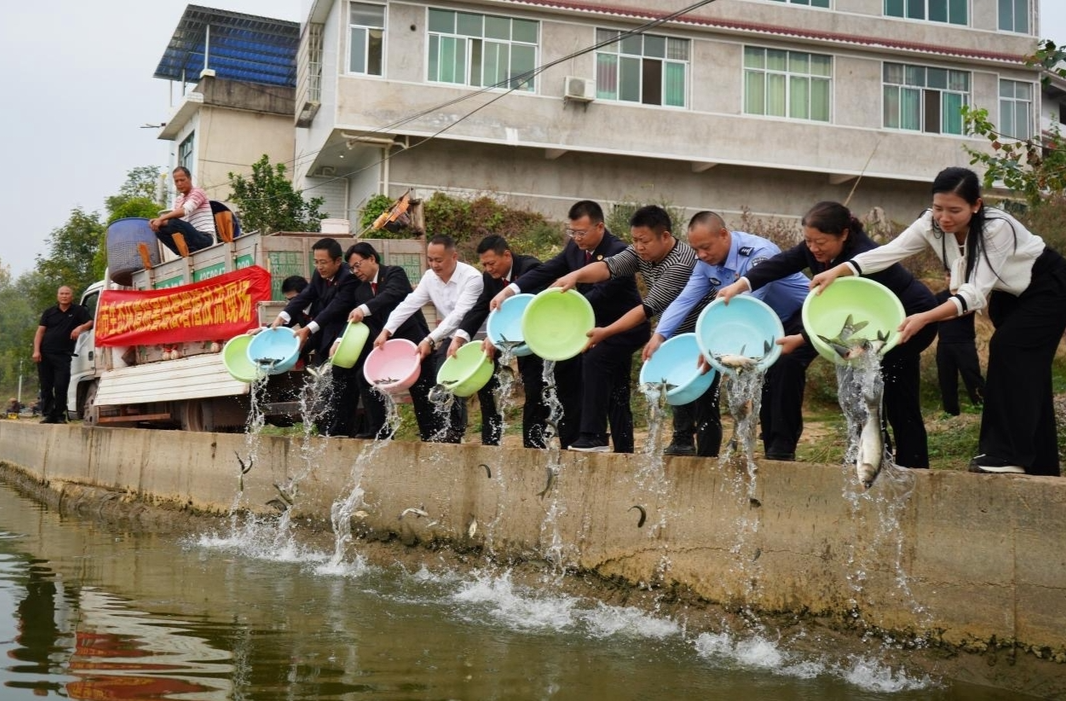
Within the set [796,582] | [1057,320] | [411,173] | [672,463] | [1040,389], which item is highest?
[411,173]

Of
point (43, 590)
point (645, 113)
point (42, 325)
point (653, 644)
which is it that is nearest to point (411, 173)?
point (645, 113)

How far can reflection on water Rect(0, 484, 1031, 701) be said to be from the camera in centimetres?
439

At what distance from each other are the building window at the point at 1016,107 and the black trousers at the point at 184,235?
62.7 ft

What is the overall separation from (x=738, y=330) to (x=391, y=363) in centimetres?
350

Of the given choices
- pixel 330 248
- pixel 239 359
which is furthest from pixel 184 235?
pixel 330 248

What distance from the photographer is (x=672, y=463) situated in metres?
5.71

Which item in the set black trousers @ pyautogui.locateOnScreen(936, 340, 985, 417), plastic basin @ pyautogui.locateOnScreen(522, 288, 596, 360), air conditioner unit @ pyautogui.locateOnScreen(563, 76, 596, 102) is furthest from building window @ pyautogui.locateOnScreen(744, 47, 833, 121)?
plastic basin @ pyautogui.locateOnScreen(522, 288, 596, 360)

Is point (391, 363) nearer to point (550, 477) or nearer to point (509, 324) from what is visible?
point (509, 324)

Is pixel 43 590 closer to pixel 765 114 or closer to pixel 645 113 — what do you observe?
pixel 645 113

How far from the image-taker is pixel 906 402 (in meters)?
5.26

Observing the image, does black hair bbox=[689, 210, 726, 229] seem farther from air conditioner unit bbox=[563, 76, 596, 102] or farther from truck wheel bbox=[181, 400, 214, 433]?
air conditioner unit bbox=[563, 76, 596, 102]

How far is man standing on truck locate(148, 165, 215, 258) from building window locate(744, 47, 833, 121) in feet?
45.6

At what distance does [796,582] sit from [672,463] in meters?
0.96

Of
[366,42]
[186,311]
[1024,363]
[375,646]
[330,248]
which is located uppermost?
[366,42]
